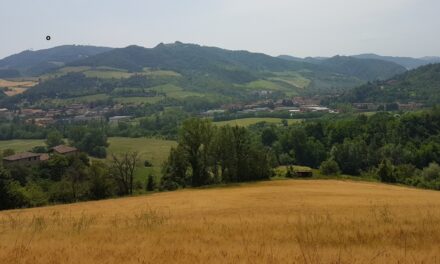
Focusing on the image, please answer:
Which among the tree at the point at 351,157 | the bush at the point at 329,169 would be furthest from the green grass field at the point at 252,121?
the bush at the point at 329,169

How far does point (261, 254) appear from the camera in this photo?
959 centimetres

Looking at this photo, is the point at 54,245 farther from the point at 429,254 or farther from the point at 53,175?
the point at 53,175

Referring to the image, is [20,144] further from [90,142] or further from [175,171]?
[175,171]

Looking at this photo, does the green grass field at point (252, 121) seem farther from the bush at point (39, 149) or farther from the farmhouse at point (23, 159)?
the farmhouse at point (23, 159)

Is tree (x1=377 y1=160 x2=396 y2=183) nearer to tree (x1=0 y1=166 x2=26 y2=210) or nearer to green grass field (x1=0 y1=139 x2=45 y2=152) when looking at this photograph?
tree (x1=0 y1=166 x2=26 y2=210)

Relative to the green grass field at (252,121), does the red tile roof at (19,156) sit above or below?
above

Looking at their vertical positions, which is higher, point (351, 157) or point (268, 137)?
point (268, 137)

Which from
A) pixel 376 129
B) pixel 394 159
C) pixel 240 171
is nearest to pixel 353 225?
pixel 240 171

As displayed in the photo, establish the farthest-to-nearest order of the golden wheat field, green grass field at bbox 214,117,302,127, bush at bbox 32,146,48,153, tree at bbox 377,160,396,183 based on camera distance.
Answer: green grass field at bbox 214,117,302,127
bush at bbox 32,146,48,153
tree at bbox 377,160,396,183
the golden wheat field

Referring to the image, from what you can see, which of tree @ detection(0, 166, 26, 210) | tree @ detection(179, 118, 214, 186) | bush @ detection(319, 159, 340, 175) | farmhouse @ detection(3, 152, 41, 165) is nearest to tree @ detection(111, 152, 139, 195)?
tree @ detection(179, 118, 214, 186)

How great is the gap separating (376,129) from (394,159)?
68.6ft

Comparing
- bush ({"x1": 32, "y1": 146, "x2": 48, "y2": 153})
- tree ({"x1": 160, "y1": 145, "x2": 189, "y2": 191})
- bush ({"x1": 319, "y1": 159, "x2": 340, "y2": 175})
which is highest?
tree ({"x1": 160, "y1": 145, "x2": 189, "y2": 191})

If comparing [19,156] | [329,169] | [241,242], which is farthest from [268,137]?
[241,242]

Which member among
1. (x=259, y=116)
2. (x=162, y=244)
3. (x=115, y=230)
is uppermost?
(x=162, y=244)
